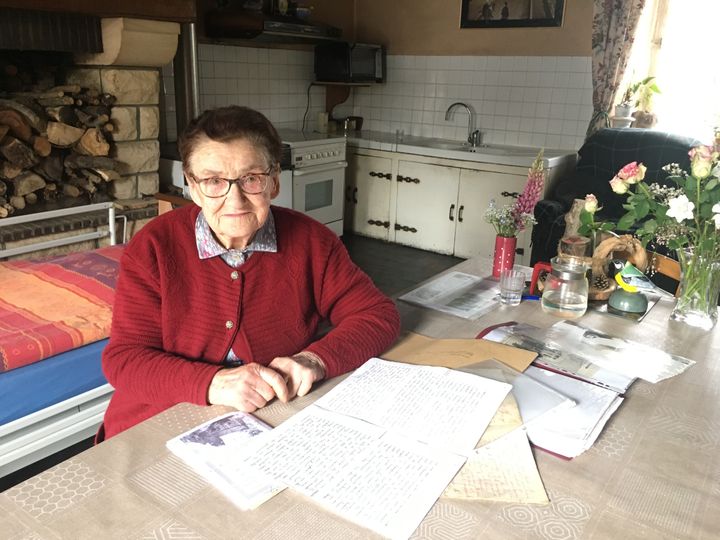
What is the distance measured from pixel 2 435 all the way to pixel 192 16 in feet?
7.53

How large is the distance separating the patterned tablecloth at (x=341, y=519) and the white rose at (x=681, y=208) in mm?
505

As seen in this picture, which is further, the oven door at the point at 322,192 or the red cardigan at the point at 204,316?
the oven door at the point at 322,192

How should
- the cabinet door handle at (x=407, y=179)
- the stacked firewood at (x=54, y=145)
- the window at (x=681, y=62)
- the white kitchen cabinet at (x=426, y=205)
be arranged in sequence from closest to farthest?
the stacked firewood at (x=54, y=145), the window at (x=681, y=62), the white kitchen cabinet at (x=426, y=205), the cabinet door handle at (x=407, y=179)

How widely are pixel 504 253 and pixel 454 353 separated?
61 centimetres

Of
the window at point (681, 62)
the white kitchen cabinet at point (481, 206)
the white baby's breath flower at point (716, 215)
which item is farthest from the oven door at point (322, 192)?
the white baby's breath flower at point (716, 215)

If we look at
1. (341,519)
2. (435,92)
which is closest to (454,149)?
(435,92)

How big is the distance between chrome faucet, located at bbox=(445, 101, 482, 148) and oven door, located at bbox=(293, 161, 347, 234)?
3.19ft

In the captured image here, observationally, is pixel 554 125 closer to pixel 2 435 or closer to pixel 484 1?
pixel 484 1

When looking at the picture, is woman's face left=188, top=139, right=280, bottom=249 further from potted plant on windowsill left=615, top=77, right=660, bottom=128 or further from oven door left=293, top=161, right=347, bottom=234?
potted plant on windowsill left=615, top=77, right=660, bottom=128

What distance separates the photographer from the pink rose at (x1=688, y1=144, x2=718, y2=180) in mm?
1342

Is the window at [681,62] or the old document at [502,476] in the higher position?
the window at [681,62]

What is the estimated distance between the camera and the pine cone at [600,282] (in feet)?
5.37

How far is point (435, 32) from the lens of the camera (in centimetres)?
475

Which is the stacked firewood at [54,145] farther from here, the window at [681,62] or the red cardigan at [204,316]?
the window at [681,62]
